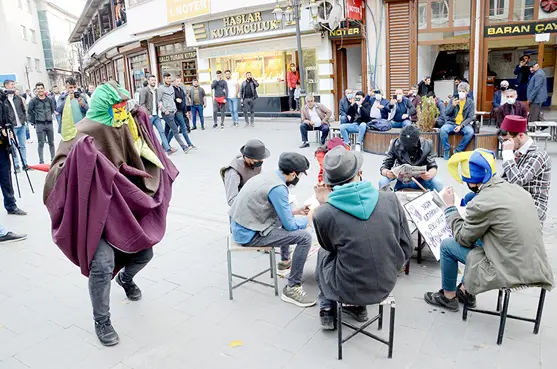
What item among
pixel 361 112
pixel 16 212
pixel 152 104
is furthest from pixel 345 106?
Result: pixel 16 212

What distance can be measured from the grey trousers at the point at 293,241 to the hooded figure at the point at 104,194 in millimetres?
814

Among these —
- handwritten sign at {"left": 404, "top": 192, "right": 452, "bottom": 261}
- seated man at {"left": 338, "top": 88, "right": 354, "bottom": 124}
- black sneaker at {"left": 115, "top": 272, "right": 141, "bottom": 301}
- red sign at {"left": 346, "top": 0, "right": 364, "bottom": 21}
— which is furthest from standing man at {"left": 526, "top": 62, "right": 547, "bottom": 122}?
black sneaker at {"left": 115, "top": 272, "right": 141, "bottom": 301}

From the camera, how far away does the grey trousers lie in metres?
3.88

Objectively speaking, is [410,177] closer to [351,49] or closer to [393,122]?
[393,122]

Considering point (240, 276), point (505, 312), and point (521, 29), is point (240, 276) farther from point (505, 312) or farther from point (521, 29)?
point (521, 29)

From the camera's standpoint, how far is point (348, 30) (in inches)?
554

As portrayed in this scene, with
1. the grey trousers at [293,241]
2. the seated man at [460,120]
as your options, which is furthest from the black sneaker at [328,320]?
the seated man at [460,120]

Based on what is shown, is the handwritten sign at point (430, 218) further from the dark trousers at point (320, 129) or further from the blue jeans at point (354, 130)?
the dark trousers at point (320, 129)

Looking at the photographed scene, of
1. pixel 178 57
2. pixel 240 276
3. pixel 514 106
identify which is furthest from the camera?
pixel 178 57

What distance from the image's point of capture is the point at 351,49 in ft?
50.2

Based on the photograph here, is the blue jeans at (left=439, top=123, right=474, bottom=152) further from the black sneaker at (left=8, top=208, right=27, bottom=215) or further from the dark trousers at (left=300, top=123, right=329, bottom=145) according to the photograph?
the black sneaker at (left=8, top=208, right=27, bottom=215)

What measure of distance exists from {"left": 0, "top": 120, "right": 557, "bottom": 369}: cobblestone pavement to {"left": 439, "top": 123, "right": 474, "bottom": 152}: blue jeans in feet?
13.0

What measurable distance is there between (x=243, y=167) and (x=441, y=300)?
7.02 feet

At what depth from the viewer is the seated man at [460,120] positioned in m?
9.09
